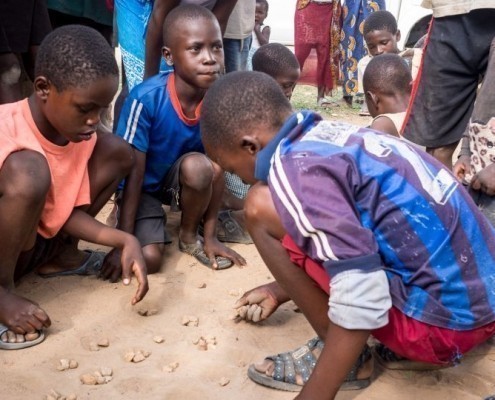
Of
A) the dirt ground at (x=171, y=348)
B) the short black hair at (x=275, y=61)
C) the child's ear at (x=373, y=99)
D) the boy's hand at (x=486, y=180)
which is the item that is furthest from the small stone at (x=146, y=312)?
the short black hair at (x=275, y=61)

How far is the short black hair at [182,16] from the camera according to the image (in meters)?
3.01

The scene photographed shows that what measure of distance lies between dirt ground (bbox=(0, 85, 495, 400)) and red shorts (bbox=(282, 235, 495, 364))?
9.5 inches

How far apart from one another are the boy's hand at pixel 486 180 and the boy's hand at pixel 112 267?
1562 mm

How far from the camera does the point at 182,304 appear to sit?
259 centimetres

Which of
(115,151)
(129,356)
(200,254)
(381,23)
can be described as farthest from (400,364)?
(381,23)

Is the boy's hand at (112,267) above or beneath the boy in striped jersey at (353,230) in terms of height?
beneath

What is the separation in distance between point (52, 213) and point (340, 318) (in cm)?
133

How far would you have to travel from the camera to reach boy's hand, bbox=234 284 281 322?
7.78 feet

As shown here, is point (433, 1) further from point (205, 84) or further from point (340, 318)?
point (340, 318)

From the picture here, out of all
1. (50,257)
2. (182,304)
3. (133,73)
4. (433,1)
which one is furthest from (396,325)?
(133,73)

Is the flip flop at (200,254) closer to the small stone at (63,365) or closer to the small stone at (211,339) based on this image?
the small stone at (211,339)

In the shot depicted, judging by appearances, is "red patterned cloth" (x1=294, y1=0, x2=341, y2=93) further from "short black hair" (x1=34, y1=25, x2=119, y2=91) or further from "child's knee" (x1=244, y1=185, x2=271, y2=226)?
"child's knee" (x1=244, y1=185, x2=271, y2=226)

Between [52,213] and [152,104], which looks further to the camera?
[152,104]

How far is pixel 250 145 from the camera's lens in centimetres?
186
